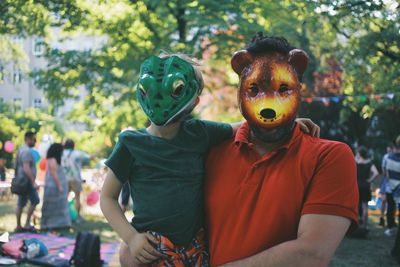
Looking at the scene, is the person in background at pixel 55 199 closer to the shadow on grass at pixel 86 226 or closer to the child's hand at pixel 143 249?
the shadow on grass at pixel 86 226

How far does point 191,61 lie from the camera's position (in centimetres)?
220

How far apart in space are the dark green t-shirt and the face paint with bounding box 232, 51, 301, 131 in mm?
309

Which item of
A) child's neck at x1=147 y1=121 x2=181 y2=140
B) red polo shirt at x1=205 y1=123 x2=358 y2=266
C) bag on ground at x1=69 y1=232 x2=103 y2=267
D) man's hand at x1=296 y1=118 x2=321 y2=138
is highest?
man's hand at x1=296 y1=118 x2=321 y2=138

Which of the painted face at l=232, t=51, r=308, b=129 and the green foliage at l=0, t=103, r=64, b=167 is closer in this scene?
the painted face at l=232, t=51, r=308, b=129

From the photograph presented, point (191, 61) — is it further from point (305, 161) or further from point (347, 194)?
point (347, 194)

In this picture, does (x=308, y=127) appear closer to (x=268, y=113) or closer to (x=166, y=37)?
(x=268, y=113)

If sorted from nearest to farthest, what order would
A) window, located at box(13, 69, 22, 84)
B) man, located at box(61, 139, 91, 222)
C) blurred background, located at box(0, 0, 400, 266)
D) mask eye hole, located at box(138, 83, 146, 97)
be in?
mask eye hole, located at box(138, 83, 146, 97) < blurred background, located at box(0, 0, 400, 266) < man, located at box(61, 139, 91, 222) < window, located at box(13, 69, 22, 84)

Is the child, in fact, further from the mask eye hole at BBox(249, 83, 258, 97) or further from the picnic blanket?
the picnic blanket

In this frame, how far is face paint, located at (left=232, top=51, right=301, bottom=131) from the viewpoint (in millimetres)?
1861

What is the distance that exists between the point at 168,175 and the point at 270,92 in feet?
1.84

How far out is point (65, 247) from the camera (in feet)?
26.6

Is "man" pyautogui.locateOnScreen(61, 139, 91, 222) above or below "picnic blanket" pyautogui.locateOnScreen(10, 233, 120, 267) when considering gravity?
above

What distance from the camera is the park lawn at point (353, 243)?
7.52m

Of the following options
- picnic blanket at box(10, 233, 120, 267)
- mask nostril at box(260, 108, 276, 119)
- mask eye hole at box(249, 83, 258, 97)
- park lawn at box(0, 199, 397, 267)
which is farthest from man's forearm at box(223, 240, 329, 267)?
park lawn at box(0, 199, 397, 267)
